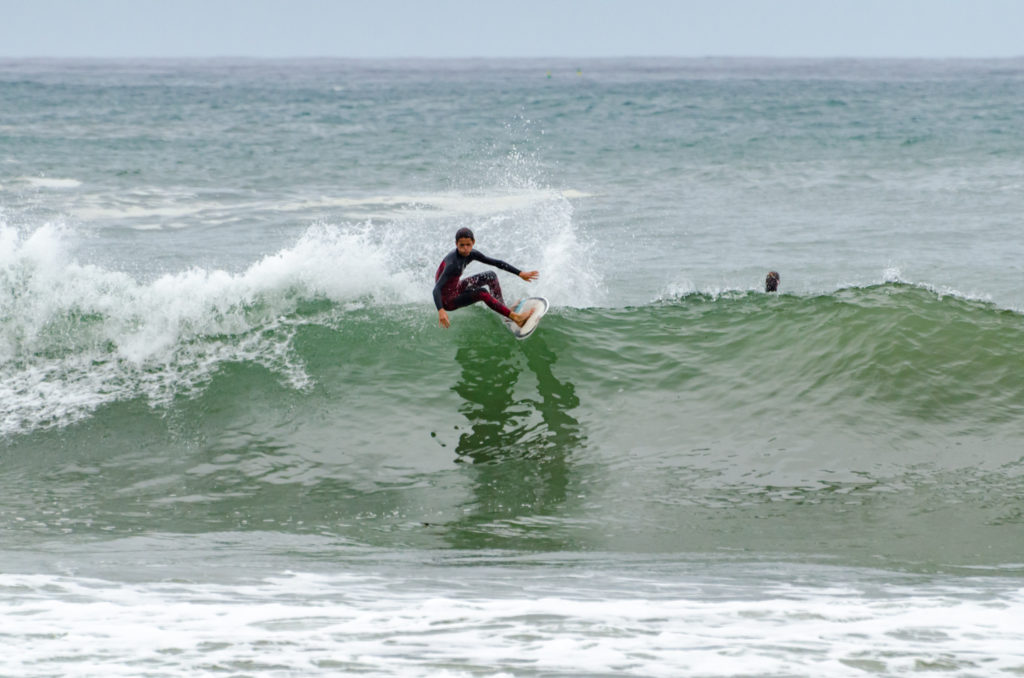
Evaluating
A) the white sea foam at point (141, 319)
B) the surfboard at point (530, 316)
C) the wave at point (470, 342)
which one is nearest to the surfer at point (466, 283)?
the surfboard at point (530, 316)

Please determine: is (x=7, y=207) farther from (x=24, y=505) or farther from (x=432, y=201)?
(x=24, y=505)

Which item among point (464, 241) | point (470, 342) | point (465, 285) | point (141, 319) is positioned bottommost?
point (470, 342)

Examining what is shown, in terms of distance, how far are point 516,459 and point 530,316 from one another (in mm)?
2641

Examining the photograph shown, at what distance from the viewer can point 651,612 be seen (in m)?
5.68

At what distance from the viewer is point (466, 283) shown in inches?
440

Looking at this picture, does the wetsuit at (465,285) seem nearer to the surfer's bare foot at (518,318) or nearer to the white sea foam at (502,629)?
the surfer's bare foot at (518,318)

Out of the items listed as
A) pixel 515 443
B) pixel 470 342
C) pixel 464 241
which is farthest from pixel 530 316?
pixel 515 443

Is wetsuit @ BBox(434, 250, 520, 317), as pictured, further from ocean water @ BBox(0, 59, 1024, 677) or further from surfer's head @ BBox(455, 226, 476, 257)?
ocean water @ BBox(0, 59, 1024, 677)

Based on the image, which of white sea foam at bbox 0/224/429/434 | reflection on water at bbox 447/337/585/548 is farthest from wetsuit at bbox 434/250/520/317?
white sea foam at bbox 0/224/429/434

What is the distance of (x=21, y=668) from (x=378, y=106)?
58.1 metres

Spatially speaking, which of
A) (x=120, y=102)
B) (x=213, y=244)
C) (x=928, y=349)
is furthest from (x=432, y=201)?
(x=120, y=102)

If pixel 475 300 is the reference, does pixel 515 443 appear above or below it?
below

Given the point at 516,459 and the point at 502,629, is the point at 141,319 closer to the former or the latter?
the point at 516,459

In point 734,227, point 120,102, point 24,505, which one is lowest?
point 24,505
